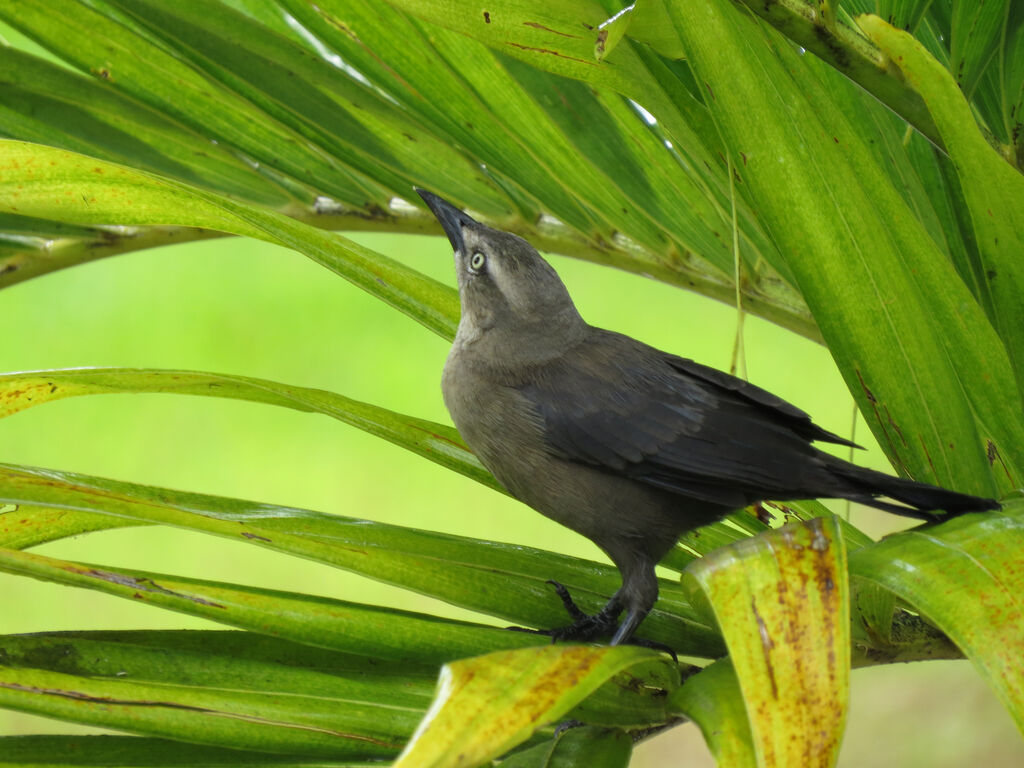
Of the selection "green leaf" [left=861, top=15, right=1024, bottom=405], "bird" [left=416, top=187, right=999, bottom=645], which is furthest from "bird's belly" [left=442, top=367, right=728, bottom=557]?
"green leaf" [left=861, top=15, right=1024, bottom=405]

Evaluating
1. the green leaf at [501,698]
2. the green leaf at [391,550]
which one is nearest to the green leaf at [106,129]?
the green leaf at [391,550]

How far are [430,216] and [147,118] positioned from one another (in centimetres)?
51

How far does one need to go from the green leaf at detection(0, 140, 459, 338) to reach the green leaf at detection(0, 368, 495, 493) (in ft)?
0.59

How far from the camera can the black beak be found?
168 centimetres

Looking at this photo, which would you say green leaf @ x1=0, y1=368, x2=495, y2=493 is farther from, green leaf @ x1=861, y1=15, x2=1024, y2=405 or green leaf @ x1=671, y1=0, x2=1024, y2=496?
green leaf @ x1=861, y1=15, x2=1024, y2=405

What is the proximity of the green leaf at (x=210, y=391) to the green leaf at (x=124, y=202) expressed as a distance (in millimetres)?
180

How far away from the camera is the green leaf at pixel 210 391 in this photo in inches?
47.1

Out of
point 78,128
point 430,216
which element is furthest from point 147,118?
point 430,216

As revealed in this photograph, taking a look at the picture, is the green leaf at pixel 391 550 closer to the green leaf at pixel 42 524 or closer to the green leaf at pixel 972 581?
the green leaf at pixel 42 524

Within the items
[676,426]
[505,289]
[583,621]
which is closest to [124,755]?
[583,621]

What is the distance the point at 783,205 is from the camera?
109cm

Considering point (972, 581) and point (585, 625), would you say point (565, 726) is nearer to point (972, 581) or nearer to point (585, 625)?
point (585, 625)

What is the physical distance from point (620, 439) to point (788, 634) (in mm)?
683

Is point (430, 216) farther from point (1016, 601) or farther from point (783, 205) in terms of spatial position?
point (1016, 601)
